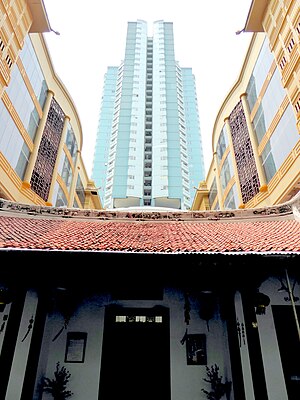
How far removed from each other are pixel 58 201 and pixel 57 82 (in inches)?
358

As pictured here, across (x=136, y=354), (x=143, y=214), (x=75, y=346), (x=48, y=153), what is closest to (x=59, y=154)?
(x=48, y=153)

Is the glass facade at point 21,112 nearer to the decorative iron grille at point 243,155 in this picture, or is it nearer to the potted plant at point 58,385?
the potted plant at point 58,385

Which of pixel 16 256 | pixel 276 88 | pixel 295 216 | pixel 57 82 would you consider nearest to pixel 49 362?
pixel 16 256

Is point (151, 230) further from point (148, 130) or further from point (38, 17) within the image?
point (148, 130)

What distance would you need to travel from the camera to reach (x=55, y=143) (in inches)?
821

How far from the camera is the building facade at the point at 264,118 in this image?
12.7 m

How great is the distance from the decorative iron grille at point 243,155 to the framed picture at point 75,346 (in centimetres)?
1389

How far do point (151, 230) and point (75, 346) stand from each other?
3.47 m

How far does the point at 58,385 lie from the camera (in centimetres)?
641

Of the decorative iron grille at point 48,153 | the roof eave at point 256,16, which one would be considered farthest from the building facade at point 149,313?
the roof eave at point 256,16

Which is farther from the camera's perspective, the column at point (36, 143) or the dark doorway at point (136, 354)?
the column at point (36, 143)

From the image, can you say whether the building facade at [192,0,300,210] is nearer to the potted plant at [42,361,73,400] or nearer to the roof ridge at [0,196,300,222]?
the roof ridge at [0,196,300,222]

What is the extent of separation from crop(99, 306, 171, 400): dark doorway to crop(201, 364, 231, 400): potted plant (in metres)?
0.95

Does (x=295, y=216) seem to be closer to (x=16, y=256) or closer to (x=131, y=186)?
(x=16, y=256)
